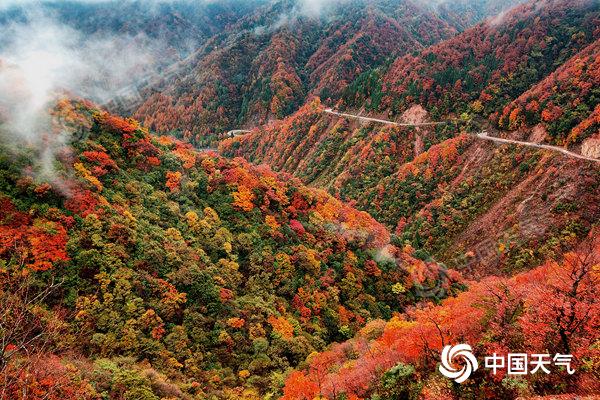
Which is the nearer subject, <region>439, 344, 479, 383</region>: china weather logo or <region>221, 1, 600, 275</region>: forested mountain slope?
<region>439, 344, 479, 383</region>: china weather logo

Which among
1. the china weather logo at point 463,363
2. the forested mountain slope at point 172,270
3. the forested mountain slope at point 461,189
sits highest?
the forested mountain slope at point 461,189

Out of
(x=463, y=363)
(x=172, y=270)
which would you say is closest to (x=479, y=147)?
(x=172, y=270)

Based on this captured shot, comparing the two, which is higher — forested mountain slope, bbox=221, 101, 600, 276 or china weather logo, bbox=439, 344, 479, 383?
forested mountain slope, bbox=221, 101, 600, 276

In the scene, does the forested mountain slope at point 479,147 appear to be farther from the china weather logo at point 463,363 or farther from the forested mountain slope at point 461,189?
the china weather logo at point 463,363

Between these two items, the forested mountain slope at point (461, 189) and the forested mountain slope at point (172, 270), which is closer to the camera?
the forested mountain slope at point (172, 270)

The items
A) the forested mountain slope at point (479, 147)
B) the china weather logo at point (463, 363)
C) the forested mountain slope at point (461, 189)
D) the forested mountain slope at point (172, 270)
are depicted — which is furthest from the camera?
the forested mountain slope at point (479, 147)

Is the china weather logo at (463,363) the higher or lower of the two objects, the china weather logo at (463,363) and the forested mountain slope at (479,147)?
the lower

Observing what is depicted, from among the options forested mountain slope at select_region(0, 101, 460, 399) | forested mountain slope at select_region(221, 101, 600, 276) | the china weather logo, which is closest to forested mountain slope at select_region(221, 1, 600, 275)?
forested mountain slope at select_region(221, 101, 600, 276)

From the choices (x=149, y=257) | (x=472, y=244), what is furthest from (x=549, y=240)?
(x=149, y=257)

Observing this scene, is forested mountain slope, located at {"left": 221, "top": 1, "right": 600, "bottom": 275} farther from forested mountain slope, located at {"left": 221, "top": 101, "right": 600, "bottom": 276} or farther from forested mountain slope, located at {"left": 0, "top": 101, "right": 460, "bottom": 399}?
forested mountain slope, located at {"left": 0, "top": 101, "right": 460, "bottom": 399}

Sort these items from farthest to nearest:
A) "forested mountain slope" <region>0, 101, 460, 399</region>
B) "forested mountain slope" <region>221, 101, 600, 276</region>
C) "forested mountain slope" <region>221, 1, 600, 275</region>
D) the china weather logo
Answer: "forested mountain slope" <region>221, 1, 600, 275</region>, "forested mountain slope" <region>221, 101, 600, 276</region>, "forested mountain slope" <region>0, 101, 460, 399</region>, the china weather logo

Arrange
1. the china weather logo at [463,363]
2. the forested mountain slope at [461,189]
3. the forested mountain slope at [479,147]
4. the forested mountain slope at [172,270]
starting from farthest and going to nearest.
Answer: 1. the forested mountain slope at [479,147]
2. the forested mountain slope at [461,189]
3. the forested mountain slope at [172,270]
4. the china weather logo at [463,363]

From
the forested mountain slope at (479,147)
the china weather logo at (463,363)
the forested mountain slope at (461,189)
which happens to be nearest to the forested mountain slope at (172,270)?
the china weather logo at (463,363)
